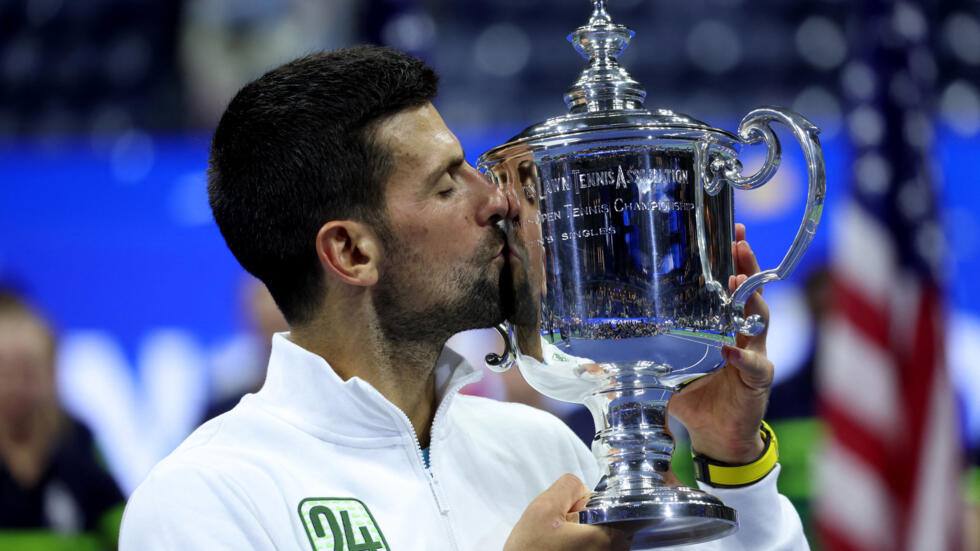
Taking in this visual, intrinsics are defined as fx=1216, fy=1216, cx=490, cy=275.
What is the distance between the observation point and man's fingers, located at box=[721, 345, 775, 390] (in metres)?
1.84

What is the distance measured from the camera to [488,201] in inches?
72.9

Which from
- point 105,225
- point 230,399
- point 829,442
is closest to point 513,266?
point 829,442

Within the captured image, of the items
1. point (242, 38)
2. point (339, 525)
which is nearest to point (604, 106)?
point (339, 525)

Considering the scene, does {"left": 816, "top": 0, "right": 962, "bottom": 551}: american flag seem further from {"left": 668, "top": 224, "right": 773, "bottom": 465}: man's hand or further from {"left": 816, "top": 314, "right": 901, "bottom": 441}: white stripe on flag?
{"left": 668, "top": 224, "right": 773, "bottom": 465}: man's hand

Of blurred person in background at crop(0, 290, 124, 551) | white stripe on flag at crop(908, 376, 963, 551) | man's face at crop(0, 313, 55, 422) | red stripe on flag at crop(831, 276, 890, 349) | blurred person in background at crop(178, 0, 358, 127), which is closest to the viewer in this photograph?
white stripe on flag at crop(908, 376, 963, 551)

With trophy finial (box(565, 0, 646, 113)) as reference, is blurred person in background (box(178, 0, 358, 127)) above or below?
above

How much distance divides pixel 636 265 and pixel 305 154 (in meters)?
0.52

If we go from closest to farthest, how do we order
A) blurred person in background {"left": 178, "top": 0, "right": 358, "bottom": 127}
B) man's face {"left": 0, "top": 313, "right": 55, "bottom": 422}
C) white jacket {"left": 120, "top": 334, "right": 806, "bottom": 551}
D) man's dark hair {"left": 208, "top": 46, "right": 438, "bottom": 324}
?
white jacket {"left": 120, "top": 334, "right": 806, "bottom": 551} < man's dark hair {"left": 208, "top": 46, "right": 438, "bottom": 324} < man's face {"left": 0, "top": 313, "right": 55, "bottom": 422} < blurred person in background {"left": 178, "top": 0, "right": 358, "bottom": 127}

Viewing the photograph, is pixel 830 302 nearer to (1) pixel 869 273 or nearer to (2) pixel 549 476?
(1) pixel 869 273

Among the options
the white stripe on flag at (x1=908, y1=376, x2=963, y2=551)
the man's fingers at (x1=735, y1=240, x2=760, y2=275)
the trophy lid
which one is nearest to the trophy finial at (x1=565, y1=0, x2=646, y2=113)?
the trophy lid

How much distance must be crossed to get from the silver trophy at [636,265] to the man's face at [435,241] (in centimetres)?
6

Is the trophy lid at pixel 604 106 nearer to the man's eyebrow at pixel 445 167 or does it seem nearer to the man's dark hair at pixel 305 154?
the man's eyebrow at pixel 445 167

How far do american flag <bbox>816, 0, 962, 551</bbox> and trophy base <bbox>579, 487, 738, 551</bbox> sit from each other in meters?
2.71

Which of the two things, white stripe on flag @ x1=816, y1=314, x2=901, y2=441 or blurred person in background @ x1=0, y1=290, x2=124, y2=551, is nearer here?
white stripe on flag @ x1=816, y1=314, x2=901, y2=441
